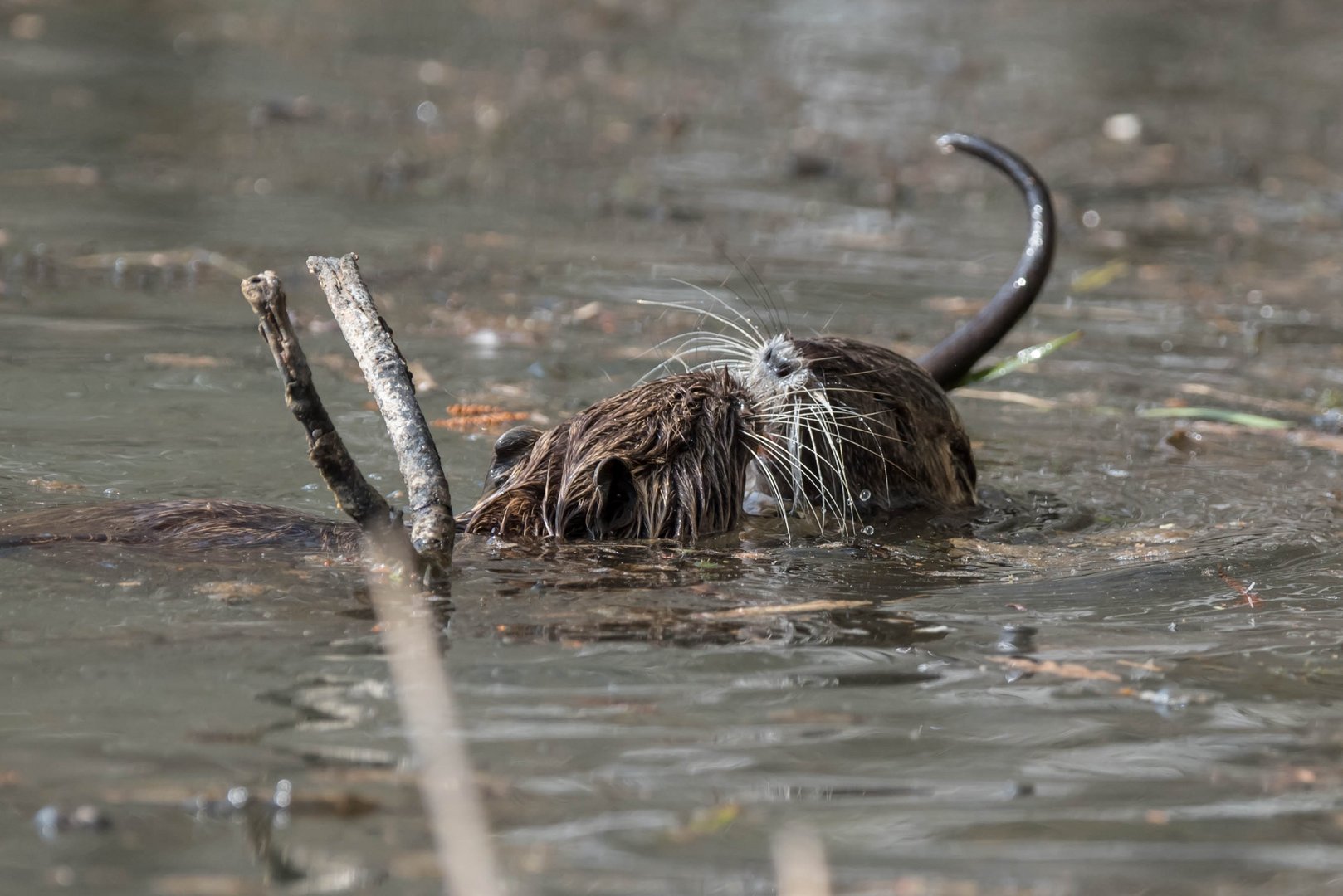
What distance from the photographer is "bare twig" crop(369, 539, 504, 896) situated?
2.31 m

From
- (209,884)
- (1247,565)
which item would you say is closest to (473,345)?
(1247,565)

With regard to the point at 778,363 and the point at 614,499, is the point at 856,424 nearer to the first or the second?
the point at 778,363

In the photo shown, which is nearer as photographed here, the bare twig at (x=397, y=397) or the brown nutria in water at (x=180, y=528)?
the bare twig at (x=397, y=397)

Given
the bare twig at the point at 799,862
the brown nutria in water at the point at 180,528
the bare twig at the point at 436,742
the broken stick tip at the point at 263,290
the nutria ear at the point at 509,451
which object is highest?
the broken stick tip at the point at 263,290

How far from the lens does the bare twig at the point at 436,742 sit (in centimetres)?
231

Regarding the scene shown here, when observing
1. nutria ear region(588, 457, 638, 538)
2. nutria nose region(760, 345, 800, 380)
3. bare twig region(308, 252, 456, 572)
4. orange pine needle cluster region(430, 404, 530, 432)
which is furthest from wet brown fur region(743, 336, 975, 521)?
orange pine needle cluster region(430, 404, 530, 432)

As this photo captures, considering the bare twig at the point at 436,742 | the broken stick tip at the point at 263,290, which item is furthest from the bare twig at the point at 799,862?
the broken stick tip at the point at 263,290

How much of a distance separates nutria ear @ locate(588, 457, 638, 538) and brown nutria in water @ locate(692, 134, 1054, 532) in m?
0.31

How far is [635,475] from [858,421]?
588mm

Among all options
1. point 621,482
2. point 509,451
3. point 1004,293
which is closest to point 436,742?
point 621,482

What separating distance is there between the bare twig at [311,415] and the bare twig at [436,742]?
0.55 feet

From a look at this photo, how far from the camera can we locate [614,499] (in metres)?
4.05

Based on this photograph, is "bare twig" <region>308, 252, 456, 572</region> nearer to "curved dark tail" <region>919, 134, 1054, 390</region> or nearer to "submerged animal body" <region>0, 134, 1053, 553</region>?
"submerged animal body" <region>0, 134, 1053, 553</region>

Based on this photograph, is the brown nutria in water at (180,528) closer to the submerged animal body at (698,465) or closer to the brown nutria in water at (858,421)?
the submerged animal body at (698,465)
